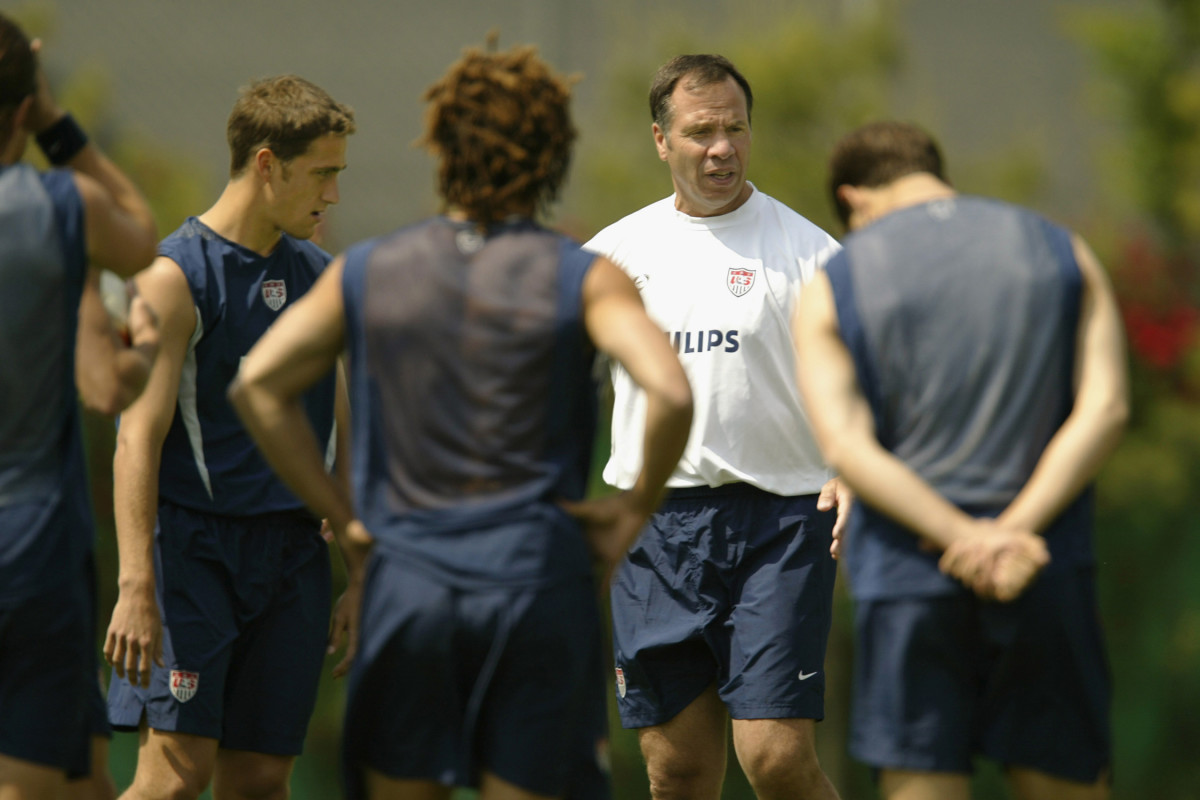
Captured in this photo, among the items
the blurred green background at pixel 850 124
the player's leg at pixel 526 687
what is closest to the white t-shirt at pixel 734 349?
the player's leg at pixel 526 687

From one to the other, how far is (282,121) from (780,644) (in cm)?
237

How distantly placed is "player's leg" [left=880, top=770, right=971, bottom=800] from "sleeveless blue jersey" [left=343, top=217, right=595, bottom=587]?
2.91 ft

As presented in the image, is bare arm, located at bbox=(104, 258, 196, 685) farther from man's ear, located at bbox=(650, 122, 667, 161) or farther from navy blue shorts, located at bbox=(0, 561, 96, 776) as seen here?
man's ear, located at bbox=(650, 122, 667, 161)

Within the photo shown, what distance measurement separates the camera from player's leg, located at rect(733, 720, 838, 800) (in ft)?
15.7

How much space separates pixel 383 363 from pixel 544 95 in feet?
2.34

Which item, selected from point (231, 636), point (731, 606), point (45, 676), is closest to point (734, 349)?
point (731, 606)

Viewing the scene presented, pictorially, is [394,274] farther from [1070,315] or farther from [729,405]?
[729,405]

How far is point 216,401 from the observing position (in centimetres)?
452

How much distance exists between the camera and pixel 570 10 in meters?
13.9

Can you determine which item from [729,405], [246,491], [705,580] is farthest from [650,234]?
[246,491]

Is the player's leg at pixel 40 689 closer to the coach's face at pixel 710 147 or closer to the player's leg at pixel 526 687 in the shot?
the player's leg at pixel 526 687

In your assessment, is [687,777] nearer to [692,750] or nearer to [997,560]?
[692,750]

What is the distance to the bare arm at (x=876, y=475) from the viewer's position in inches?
123

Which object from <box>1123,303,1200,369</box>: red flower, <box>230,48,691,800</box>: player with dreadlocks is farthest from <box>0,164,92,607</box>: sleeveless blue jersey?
<box>1123,303,1200,369</box>: red flower
